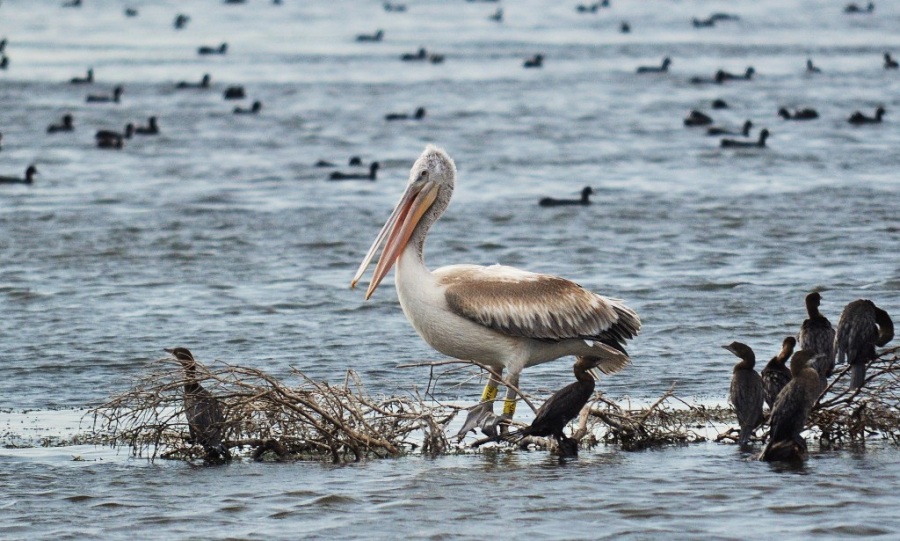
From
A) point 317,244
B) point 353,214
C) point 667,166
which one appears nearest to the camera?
point 317,244

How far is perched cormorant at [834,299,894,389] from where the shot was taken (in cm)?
717

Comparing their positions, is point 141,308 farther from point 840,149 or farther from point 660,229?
point 840,149

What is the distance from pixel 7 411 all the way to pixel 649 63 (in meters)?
36.4

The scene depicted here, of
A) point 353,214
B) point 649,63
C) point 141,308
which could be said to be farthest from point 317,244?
point 649,63

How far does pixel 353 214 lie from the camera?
58.5 ft

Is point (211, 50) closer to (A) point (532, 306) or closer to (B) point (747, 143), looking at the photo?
(B) point (747, 143)

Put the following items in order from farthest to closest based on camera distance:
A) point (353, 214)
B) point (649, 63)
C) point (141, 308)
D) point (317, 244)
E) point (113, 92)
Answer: point (649, 63) → point (113, 92) → point (353, 214) → point (317, 244) → point (141, 308)

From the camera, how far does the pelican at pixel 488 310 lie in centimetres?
715

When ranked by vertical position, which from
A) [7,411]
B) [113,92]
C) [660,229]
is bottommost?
[7,411]

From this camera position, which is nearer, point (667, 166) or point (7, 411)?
point (7, 411)

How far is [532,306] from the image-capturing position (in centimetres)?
724

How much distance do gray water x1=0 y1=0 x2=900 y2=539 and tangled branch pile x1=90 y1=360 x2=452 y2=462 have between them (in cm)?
12

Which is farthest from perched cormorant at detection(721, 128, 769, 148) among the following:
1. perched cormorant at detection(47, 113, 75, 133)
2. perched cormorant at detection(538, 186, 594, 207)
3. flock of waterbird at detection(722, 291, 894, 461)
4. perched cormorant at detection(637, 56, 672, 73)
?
flock of waterbird at detection(722, 291, 894, 461)

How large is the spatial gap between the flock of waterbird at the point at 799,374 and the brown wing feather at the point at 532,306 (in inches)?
24.6
